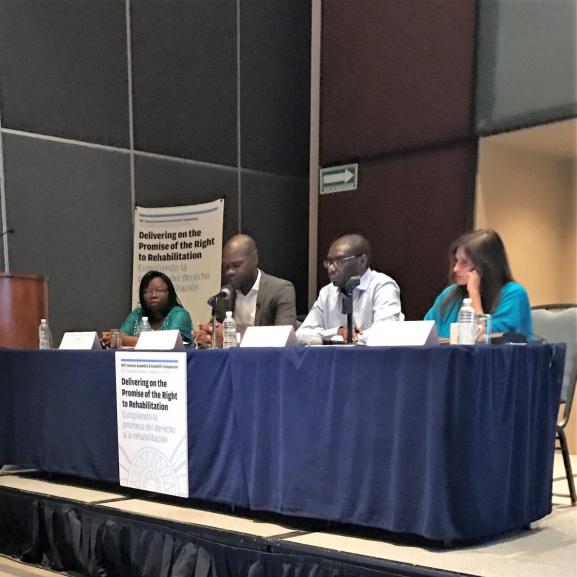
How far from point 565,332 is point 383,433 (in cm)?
110

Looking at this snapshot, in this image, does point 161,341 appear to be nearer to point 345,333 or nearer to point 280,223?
point 345,333

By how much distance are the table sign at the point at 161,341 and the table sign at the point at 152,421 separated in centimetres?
4

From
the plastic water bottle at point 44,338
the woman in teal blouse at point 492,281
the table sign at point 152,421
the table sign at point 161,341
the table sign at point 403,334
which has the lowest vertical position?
the table sign at point 152,421

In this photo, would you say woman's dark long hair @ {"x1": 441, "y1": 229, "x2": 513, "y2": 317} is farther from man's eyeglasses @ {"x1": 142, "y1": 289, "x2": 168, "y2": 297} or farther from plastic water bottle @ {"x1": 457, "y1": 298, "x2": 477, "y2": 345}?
man's eyeglasses @ {"x1": 142, "y1": 289, "x2": 168, "y2": 297}

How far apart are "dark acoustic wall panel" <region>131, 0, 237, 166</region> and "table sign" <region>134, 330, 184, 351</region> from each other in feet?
9.23

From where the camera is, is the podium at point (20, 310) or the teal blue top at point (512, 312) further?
the podium at point (20, 310)

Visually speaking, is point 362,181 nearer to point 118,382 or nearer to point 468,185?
point 468,185

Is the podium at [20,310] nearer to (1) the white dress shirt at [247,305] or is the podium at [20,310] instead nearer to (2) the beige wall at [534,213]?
(1) the white dress shirt at [247,305]

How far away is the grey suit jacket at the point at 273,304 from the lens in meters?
3.27

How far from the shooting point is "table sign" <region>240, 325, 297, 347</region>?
7.02 ft

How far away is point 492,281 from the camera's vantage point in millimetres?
2412

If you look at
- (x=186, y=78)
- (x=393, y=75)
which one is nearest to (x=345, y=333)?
(x=393, y=75)

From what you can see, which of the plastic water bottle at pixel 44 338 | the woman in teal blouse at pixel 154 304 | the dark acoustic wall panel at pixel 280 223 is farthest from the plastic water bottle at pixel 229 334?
the dark acoustic wall panel at pixel 280 223

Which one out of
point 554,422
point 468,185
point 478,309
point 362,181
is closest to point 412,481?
point 554,422
